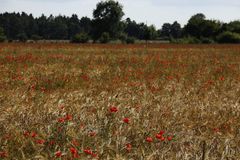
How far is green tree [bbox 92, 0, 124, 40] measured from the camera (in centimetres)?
9806

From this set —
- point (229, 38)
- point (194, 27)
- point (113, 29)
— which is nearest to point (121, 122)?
point (229, 38)

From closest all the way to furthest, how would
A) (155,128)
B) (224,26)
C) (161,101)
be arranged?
(155,128), (161,101), (224,26)

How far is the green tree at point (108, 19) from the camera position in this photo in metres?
98.1

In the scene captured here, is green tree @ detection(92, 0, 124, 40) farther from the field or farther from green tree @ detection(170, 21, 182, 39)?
the field

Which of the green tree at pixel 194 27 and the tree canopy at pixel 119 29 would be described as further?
the green tree at pixel 194 27

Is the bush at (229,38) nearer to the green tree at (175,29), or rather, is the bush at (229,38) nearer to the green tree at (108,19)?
the green tree at (108,19)

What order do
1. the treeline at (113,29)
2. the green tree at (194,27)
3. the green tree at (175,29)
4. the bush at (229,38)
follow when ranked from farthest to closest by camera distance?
the green tree at (175,29) → the green tree at (194,27) → the treeline at (113,29) → the bush at (229,38)

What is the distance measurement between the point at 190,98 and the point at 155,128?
3.29m

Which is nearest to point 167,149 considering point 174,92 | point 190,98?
point 190,98

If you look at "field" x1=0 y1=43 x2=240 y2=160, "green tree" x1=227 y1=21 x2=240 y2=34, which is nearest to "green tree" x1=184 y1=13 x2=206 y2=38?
A: "green tree" x1=227 y1=21 x2=240 y2=34

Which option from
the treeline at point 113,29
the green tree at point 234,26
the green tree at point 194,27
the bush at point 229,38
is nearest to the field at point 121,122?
the treeline at point 113,29

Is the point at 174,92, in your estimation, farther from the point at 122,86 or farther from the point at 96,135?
the point at 96,135

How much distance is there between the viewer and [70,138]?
486 centimetres

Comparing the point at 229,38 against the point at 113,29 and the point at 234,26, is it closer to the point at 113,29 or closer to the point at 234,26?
the point at 234,26
